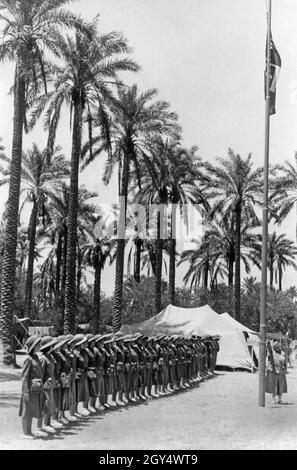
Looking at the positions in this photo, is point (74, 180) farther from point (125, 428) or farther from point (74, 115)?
point (125, 428)

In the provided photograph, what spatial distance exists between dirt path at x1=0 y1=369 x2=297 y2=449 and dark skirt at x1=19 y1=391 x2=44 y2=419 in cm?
36

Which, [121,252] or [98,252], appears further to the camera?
[98,252]

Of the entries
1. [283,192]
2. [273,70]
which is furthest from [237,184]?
[273,70]

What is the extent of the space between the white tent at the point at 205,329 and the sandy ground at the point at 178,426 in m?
11.7

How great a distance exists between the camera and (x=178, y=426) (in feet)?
38.3

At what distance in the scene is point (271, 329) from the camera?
176 ft

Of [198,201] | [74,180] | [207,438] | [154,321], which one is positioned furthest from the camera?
[198,201]

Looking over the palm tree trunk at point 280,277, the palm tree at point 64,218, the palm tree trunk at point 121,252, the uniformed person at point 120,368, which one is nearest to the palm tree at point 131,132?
Answer: the palm tree trunk at point 121,252

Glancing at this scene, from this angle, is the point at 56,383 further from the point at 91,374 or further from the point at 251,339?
the point at 251,339

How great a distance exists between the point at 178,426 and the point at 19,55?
14.7 metres

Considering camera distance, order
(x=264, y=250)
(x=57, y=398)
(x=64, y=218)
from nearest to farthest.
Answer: (x=57, y=398) → (x=264, y=250) → (x=64, y=218)

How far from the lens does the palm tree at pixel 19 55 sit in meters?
22.3
